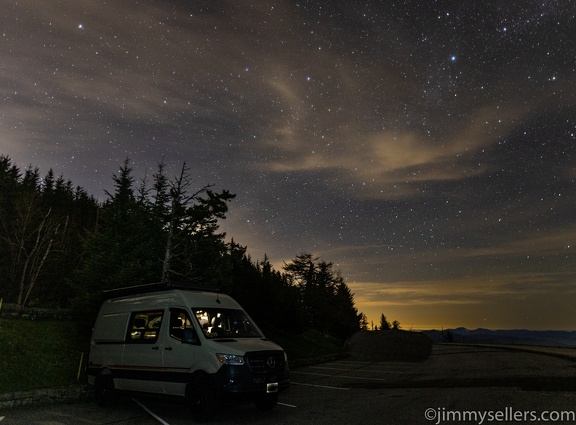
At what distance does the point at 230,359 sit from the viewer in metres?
8.57

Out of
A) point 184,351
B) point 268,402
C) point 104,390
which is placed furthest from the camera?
point 104,390

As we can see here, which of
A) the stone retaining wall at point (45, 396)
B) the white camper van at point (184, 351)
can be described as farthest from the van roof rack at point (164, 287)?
the stone retaining wall at point (45, 396)

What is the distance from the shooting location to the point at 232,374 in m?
8.41

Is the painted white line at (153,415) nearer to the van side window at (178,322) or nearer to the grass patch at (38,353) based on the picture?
the van side window at (178,322)

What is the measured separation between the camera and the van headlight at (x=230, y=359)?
8523 mm

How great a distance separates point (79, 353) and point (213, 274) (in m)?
12.2

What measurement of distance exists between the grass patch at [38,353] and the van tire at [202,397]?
17.0 ft

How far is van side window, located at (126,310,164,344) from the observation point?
33.4 feet

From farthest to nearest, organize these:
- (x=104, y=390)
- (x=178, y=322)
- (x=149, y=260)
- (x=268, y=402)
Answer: (x=149, y=260) < (x=104, y=390) < (x=178, y=322) < (x=268, y=402)

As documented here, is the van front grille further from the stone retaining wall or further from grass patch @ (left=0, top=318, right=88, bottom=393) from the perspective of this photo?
grass patch @ (left=0, top=318, right=88, bottom=393)

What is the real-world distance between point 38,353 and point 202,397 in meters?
7.86

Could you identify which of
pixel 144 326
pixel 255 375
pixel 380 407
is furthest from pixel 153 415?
pixel 380 407

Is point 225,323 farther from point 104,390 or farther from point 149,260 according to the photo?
point 149,260

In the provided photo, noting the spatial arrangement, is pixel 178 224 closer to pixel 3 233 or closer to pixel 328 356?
pixel 328 356
